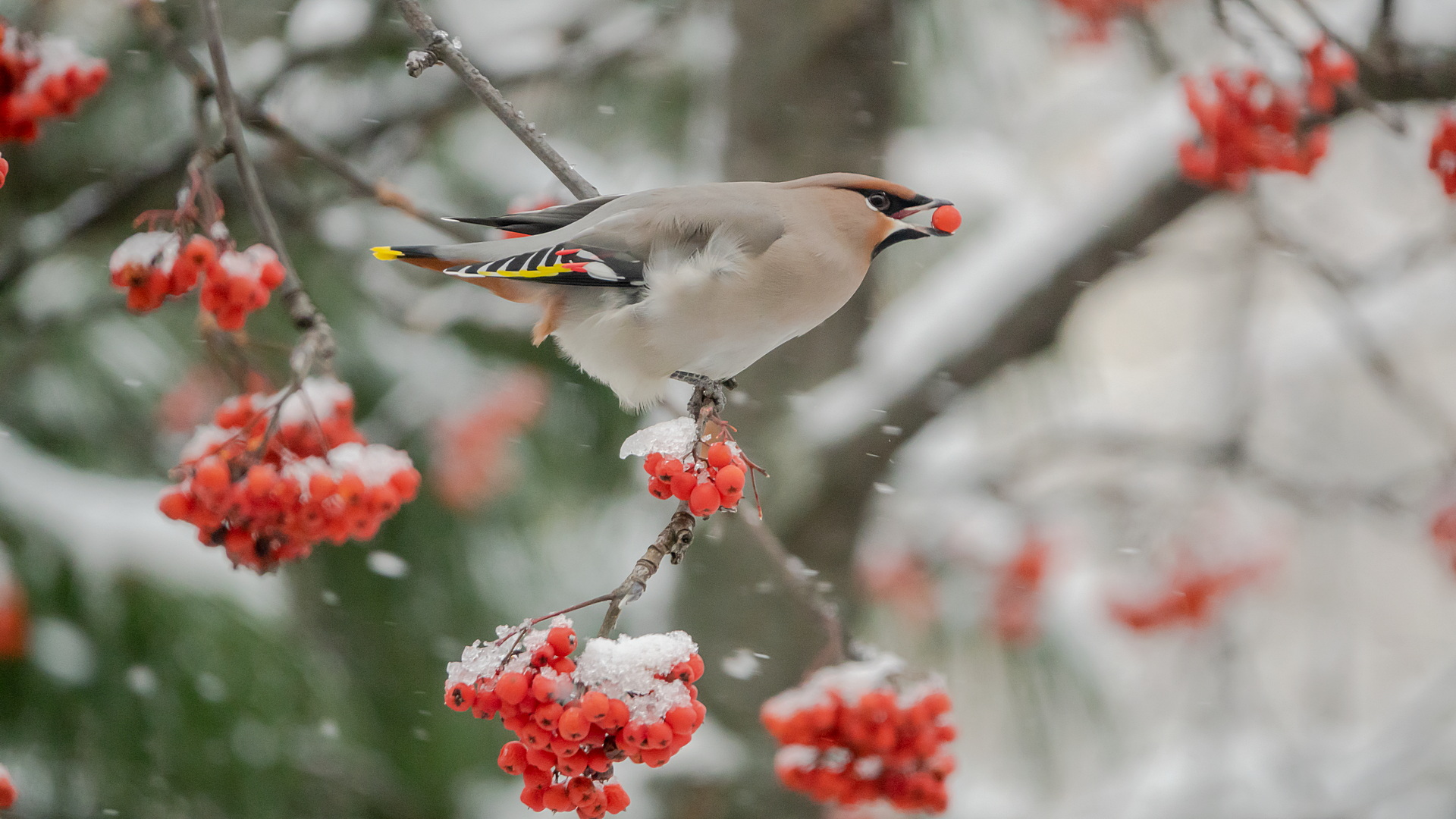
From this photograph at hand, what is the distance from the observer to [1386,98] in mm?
2053

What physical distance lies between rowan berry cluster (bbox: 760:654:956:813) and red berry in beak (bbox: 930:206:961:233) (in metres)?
0.58

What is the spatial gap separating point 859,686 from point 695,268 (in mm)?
563

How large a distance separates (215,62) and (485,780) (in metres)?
1.81

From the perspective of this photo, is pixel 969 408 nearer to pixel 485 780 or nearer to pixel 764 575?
pixel 764 575

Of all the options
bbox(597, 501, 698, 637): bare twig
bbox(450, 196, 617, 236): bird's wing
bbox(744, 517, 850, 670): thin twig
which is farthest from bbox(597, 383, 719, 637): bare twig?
bbox(450, 196, 617, 236): bird's wing

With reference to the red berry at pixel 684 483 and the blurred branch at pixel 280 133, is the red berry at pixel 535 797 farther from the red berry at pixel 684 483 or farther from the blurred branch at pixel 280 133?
the blurred branch at pixel 280 133

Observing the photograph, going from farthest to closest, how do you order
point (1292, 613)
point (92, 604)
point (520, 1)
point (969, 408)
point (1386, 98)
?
1. point (1292, 613)
2. point (969, 408)
3. point (520, 1)
4. point (1386, 98)
5. point (92, 604)

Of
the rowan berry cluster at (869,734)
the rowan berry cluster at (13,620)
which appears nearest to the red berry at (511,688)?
the rowan berry cluster at (869,734)

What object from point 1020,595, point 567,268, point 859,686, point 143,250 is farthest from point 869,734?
point 1020,595

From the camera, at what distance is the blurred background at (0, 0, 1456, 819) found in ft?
6.07

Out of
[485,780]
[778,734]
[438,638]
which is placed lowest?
[778,734]

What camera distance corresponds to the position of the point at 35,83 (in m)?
1.35

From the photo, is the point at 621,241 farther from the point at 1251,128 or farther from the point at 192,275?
the point at 1251,128

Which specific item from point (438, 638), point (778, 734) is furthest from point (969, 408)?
point (778, 734)
